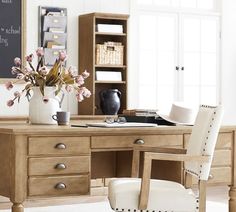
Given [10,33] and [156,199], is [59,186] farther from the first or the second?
[10,33]

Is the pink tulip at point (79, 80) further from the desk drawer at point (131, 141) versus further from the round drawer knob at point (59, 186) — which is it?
the round drawer knob at point (59, 186)

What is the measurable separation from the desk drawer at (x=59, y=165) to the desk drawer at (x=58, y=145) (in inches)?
1.7

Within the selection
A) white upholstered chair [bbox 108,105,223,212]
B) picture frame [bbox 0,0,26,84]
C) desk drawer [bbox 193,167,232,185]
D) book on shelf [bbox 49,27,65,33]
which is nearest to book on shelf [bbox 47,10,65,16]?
book on shelf [bbox 49,27,65,33]

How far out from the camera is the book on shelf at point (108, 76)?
7.29m

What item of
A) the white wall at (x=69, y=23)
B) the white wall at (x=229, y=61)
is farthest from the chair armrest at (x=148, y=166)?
the white wall at (x=229, y=61)

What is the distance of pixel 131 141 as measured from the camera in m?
4.59

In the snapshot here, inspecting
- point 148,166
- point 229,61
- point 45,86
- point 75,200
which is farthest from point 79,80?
point 229,61

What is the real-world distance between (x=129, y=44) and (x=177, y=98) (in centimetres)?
92

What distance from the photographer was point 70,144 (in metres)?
4.37

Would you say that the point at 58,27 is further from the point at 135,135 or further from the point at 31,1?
the point at 135,135

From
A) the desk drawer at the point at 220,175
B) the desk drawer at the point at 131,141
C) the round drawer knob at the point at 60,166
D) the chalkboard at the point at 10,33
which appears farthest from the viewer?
the chalkboard at the point at 10,33

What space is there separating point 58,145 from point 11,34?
3.00 metres

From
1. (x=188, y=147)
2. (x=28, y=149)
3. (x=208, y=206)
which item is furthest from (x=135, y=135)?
(x=208, y=206)

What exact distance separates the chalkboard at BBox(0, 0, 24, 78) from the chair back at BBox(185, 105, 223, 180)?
3.11m
